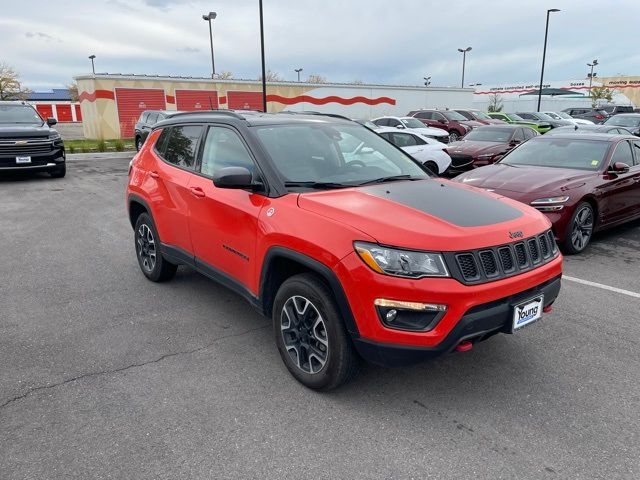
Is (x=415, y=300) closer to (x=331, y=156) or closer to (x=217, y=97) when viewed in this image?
(x=331, y=156)

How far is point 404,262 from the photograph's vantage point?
271 cm

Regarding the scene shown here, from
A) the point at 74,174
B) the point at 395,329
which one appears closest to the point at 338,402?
the point at 395,329

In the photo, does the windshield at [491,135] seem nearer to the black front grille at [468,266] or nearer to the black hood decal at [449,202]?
the black hood decal at [449,202]

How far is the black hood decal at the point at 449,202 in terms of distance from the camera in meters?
3.06

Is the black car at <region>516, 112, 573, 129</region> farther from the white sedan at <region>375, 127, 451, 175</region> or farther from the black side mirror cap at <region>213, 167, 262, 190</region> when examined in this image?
the black side mirror cap at <region>213, 167, 262, 190</region>

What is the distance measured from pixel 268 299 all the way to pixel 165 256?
Result: 5.86 feet

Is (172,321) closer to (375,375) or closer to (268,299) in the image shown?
(268,299)

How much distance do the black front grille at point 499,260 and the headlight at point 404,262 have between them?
2.9 inches

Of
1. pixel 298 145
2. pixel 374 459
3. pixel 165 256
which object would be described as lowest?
pixel 374 459

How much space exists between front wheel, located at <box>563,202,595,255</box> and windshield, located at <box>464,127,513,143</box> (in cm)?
677

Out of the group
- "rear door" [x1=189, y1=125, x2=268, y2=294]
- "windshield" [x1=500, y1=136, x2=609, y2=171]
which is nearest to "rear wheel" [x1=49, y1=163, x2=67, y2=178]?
"rear door" [x1=189, y1=125, x2=268, y2=294]

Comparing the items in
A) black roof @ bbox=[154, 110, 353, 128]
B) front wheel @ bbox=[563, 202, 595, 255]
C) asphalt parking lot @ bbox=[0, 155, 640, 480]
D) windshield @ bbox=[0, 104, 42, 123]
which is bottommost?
asphalt parking lot @ bbox=[0, 155, 640, 480]

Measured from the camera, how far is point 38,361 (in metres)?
3.63

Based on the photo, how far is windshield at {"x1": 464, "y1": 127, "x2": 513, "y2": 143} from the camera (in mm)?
13102
